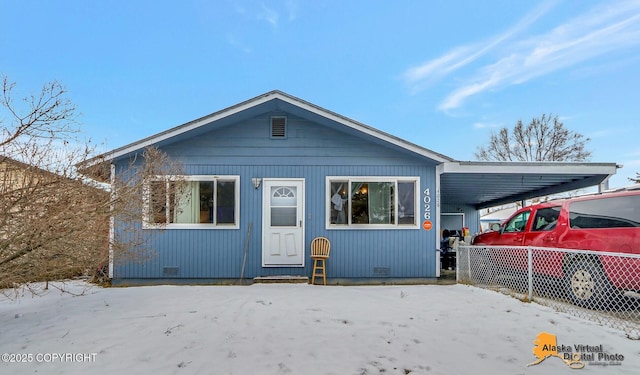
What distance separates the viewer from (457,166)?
7090 mm

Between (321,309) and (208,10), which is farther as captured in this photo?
(208,10)

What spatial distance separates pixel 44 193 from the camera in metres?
3.65

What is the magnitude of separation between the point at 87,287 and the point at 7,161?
392cm

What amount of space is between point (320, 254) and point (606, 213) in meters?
4.59

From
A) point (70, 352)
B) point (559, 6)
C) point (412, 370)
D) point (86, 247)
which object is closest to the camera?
point (412, 370)

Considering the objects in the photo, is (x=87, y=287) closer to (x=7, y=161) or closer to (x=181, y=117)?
(x=7, y=161)

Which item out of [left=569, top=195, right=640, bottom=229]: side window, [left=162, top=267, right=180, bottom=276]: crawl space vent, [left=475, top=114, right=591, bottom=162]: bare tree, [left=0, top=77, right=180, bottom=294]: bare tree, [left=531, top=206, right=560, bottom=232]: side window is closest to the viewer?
[left=0, top=77, right=180, bottom=294]: bare tree

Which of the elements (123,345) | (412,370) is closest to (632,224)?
(412,370)

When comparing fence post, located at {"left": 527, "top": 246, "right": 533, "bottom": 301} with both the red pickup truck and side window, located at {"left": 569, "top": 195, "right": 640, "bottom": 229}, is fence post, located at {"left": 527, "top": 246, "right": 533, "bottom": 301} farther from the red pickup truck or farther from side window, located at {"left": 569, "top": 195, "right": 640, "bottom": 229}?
side window, located at {"left": 569, "top": 195, "right": 640, "bottom": 229}

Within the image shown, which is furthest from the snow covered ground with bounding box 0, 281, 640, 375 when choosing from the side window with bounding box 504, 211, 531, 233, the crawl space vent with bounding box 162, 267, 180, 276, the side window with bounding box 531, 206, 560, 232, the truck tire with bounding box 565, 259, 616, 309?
the side window with bounding box 504, 211, 531, 233

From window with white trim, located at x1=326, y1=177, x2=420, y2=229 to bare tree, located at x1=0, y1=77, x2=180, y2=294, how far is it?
419 cm

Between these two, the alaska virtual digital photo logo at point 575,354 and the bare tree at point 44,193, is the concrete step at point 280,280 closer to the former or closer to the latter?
the bare tree at point 44,193

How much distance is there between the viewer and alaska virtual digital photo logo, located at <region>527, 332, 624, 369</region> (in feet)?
10.1

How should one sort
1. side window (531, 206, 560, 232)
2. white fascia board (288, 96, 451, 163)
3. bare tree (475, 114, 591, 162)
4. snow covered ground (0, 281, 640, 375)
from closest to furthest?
snow covered ground (0, 281, 640, 375)
side window (531, 206, 560, 232)
white fascia board (288, 96, 451, 163)
bare tree (475, 114, 591, 162)
